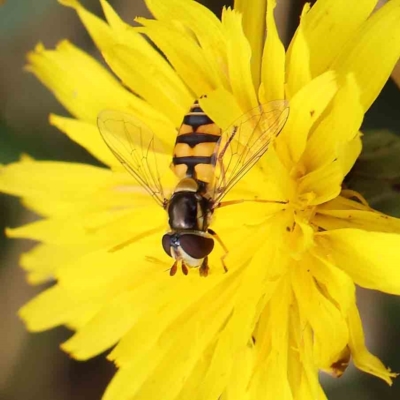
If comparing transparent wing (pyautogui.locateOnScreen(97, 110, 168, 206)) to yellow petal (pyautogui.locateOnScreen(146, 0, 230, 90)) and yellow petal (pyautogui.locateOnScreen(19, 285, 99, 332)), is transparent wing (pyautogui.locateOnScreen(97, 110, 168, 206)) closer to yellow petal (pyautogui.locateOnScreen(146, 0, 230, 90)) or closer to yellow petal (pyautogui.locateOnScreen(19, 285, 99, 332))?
yellow petal (pyautogui.locateOnScreen(146, 0, 230, 90))

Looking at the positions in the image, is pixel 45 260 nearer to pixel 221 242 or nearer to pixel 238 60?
pixel 221 242

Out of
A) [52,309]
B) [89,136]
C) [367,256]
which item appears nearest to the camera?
[367,256]

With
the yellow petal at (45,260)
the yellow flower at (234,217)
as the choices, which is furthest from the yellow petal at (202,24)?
the yellow petal at (45,260)

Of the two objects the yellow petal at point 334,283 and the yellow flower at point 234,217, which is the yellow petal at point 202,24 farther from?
the yellow petal at point 334,283

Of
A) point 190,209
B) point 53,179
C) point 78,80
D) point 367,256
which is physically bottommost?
point 367,256

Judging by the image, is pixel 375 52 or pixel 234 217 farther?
pixel 234 217

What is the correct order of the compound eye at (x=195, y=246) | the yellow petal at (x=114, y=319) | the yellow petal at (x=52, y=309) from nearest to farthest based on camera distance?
the compound eye at (x=195, y=246)
the yellow petal at (x=114, y=319)
the yellow petal at (x=52, y=309)

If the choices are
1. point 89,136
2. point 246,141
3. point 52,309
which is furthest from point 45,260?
point 246,141
